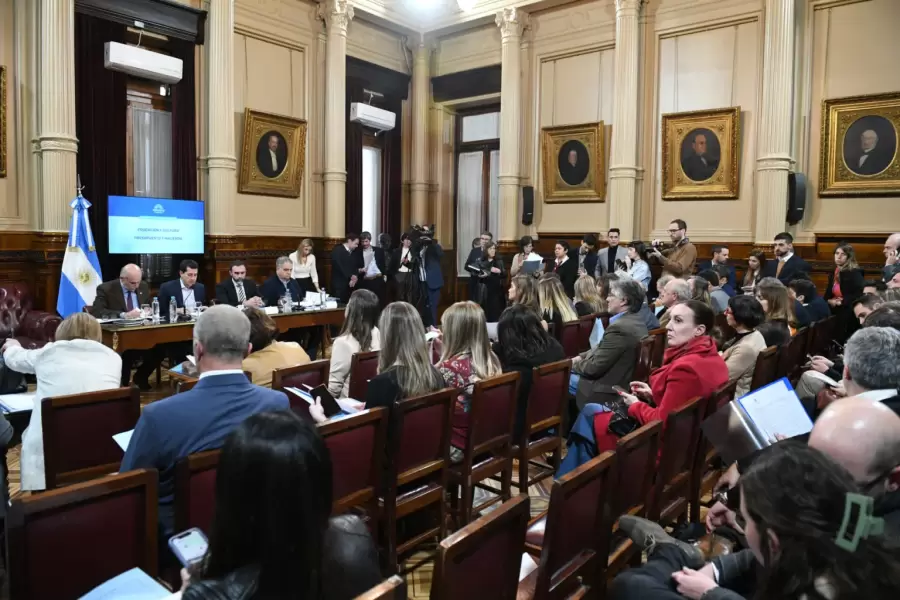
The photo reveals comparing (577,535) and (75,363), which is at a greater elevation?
(75,363)

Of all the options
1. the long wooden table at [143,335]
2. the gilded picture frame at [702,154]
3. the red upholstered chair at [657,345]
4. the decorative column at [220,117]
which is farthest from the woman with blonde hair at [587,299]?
the decorative column at [220,117]

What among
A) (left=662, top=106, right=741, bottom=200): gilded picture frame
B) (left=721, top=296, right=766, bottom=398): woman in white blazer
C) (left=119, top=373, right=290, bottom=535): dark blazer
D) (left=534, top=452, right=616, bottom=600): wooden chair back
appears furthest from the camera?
(left=662, top=106, right=741, bottom=200): gilded picture frame

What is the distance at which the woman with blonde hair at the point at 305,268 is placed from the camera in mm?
9000

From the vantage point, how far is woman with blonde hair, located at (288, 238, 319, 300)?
9.00 metres

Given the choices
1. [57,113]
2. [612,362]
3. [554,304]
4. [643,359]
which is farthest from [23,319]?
[643,359]

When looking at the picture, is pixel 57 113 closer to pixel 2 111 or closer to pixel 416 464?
pixel 2 111

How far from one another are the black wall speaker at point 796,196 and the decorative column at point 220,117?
7.25 m

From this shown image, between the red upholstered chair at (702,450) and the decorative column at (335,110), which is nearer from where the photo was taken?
the red upholstered chair at (702,450)

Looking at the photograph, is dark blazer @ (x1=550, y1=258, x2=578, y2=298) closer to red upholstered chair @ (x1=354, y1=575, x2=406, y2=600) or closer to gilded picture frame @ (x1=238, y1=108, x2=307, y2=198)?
gilded picture frame @ (x1=238, y1=108, x2=307, y2=198)

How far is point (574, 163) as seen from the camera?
10.3m

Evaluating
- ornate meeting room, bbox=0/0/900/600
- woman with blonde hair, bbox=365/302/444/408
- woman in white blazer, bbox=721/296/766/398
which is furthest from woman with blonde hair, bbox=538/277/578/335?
woman with blonde hair, bbox=365/302/444/408

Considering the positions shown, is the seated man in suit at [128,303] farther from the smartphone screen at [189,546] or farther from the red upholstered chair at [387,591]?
the red upholstered chair at [387,591]

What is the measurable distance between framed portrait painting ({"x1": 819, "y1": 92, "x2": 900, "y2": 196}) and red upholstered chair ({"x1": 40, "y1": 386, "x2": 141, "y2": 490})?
27.9 feet

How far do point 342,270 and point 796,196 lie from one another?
6030mm
